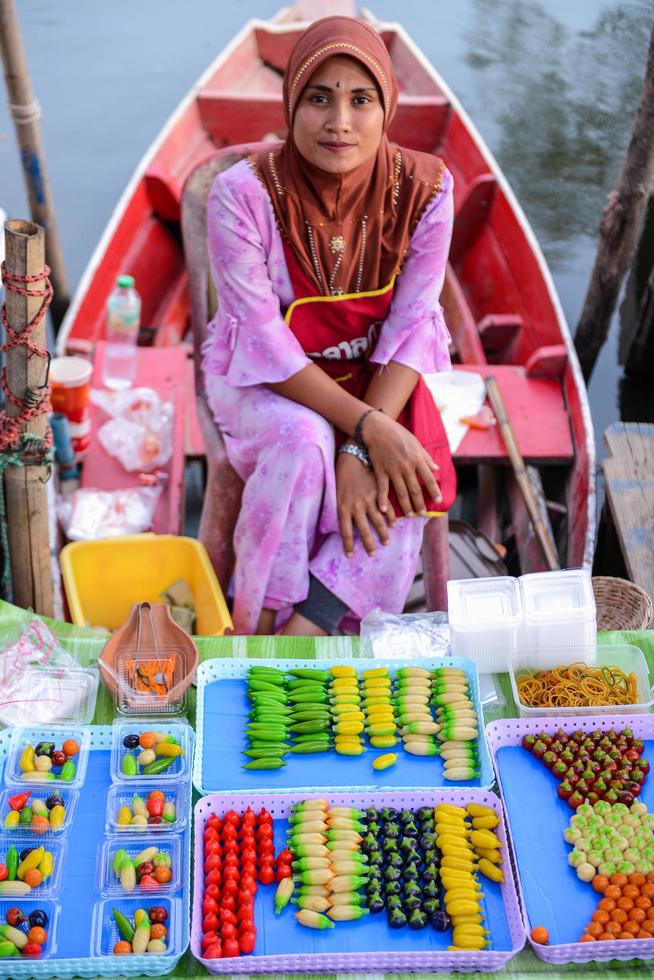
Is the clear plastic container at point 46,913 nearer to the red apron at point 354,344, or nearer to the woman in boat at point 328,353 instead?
the woman in boat at point 328,353

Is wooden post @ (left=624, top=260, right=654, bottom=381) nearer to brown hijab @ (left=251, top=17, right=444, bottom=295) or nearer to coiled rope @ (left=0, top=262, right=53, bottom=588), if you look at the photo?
brown hijab @ (left=251, top=17, right=444, bottom=295)

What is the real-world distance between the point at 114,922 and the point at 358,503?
1.15m

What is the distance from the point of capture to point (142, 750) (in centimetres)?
213

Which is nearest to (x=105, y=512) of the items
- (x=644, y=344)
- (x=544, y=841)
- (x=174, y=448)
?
(x=174, y=448)

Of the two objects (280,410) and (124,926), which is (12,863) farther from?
(280,410)

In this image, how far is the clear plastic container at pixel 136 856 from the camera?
1.89 meters

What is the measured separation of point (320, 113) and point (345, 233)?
319 mm

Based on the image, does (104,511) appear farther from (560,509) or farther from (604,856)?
(604,856)

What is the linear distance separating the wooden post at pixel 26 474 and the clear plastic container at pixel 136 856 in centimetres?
97

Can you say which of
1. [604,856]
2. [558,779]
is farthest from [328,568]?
[604,856]

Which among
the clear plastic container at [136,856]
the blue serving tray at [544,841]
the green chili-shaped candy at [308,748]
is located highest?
the clear plastic container at [136,856]

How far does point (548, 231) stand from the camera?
7.21 meters

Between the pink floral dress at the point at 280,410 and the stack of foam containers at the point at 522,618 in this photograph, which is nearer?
the stack of foam containers at the point at 522,618

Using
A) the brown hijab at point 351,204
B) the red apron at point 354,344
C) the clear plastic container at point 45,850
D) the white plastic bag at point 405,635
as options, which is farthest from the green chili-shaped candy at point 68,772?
the brown hijab at point 351,204
